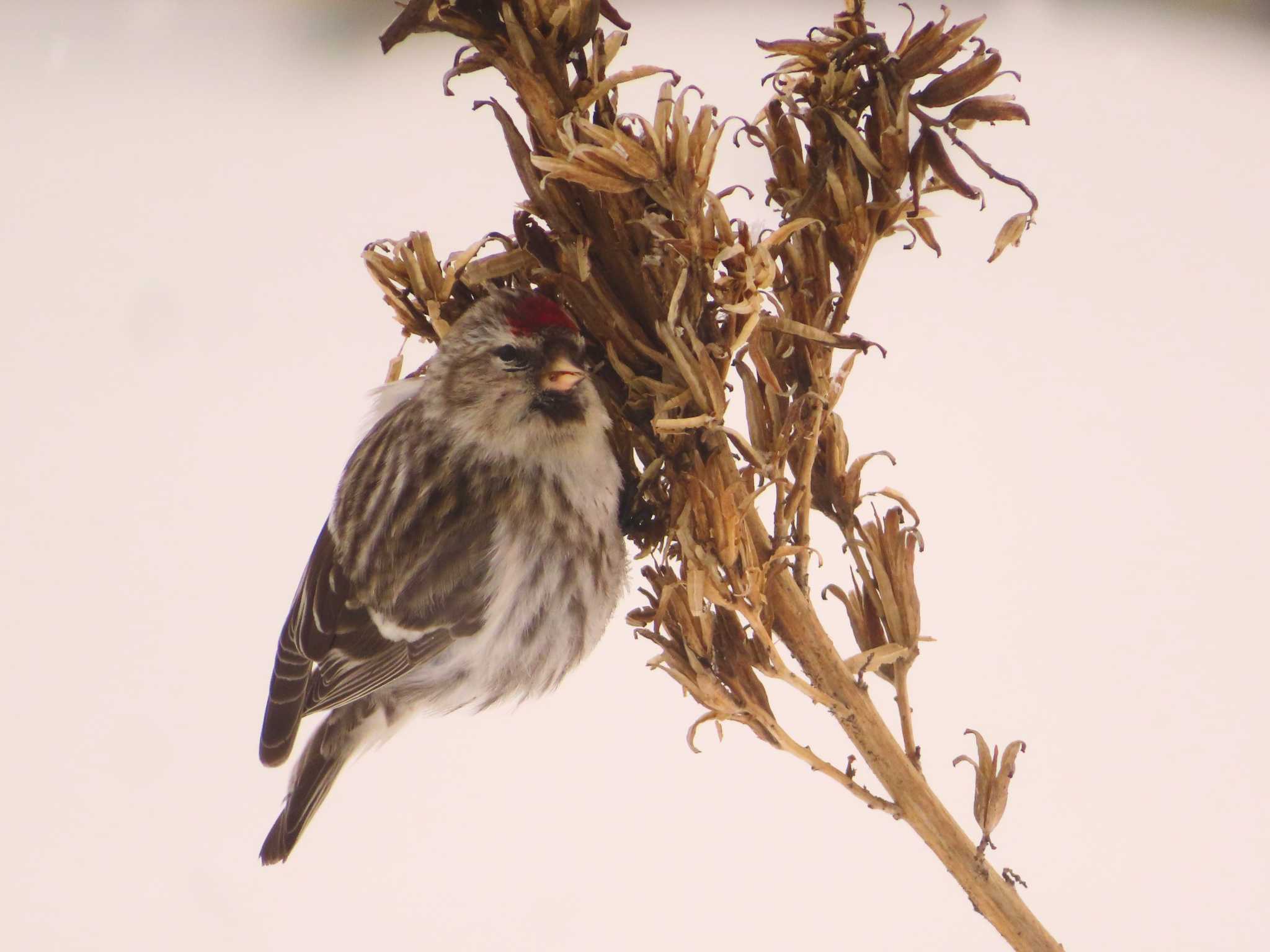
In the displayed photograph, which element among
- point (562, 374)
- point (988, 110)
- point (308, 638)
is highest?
point (988, 110)

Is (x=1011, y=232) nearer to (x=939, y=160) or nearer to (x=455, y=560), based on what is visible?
(x=939, y=160)

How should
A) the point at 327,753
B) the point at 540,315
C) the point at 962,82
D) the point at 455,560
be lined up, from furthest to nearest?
1. the point at 327,753
2. the point at 455,560
3. the point at 540,315
4. the point at 962,82

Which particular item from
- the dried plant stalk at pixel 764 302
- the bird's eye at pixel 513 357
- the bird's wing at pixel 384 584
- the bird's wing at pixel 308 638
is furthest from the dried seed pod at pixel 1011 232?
the bird's wing at pixel 308 638

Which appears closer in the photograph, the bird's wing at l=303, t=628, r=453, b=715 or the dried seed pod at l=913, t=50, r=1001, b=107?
the dried seed pod at l=913, t=50, r=1001, b=107

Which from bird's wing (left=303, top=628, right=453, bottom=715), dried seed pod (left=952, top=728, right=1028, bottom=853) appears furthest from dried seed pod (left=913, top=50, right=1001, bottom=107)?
bird's wing (left=303, top=628, right=453, bottom=715)

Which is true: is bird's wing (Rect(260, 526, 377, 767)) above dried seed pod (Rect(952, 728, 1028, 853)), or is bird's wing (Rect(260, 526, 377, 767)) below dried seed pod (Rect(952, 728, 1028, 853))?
above

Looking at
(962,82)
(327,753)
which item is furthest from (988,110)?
(327,753)

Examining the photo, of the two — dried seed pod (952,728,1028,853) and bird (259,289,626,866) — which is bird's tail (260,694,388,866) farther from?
dried seed pod (952,728,1028,853)
